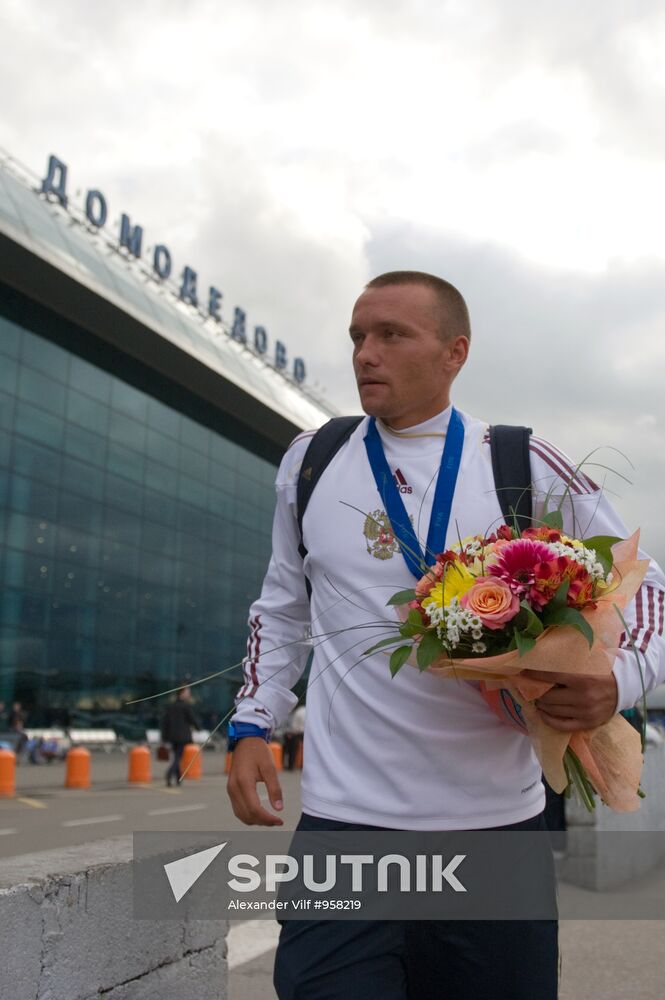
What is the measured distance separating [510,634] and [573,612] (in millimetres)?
124

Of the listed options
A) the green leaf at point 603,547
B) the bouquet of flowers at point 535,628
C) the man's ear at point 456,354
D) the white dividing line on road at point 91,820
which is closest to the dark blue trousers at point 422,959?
the bouquet of flowers at point 535,628

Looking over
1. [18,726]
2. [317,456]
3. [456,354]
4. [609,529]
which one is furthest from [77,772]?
[609,529]

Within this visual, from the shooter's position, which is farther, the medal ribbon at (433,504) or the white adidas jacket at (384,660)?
the medal ribbon at (433,504)

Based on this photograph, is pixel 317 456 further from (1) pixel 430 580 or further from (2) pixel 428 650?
(2) pixel 428 650

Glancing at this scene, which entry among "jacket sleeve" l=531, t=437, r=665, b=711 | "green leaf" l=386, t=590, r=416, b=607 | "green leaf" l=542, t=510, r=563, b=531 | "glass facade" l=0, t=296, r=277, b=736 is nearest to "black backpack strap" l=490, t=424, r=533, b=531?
"jacket sleeve" l=531, t=437, r=665, b=711

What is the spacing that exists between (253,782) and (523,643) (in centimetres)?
78

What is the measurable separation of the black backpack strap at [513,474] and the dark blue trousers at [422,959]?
764 mm

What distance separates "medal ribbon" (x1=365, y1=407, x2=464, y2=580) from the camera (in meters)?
2.32

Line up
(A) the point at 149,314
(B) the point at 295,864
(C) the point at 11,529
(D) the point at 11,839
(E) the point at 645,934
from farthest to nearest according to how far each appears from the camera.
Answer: (A) the point at 149,314, (C) the point at 11,529, (D) the point at 11,839, (E) the point at 645,934, (B) the point at 295,864

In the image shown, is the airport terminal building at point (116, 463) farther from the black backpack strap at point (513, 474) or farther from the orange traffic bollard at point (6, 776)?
the black backpack strap at point (513, 474)

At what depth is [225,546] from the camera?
1833 inches

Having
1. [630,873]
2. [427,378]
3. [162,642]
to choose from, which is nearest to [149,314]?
[162,642]

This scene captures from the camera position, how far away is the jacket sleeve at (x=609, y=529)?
2.17m

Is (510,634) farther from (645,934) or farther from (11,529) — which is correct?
(11,529)
